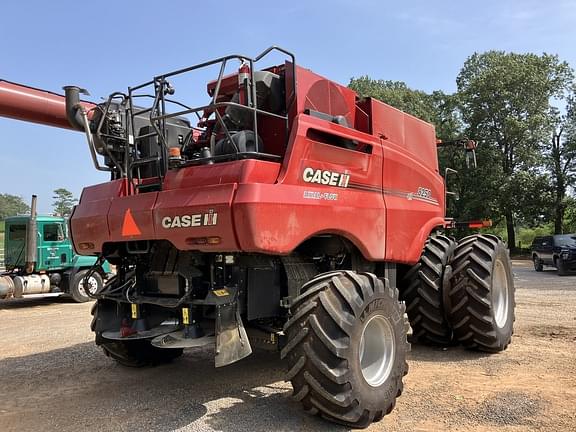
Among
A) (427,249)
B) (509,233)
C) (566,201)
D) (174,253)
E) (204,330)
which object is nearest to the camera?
(204,330)

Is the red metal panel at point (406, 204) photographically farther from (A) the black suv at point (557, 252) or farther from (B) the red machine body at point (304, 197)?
(A) the black suv at point (557, 252)

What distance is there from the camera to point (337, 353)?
4.19 m

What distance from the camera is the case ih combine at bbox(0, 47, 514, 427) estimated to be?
14.2ft

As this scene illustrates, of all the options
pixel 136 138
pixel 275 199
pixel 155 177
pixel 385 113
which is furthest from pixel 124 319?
pixel 385 113

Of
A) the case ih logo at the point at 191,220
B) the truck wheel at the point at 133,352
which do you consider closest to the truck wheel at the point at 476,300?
the case ih logo at the point at 191,220

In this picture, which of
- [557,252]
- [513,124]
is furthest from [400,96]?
[557,252]

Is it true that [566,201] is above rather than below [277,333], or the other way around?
above

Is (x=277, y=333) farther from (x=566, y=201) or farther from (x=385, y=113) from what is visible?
(x=566, y=201)

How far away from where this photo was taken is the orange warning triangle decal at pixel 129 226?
506 centimetres

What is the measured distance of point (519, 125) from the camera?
3441 cm

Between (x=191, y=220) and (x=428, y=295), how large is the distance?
3.52m

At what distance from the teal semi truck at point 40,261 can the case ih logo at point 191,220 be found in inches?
450

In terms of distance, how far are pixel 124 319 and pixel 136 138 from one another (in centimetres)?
194

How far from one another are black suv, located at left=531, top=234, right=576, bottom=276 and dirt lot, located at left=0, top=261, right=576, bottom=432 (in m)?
12.4
